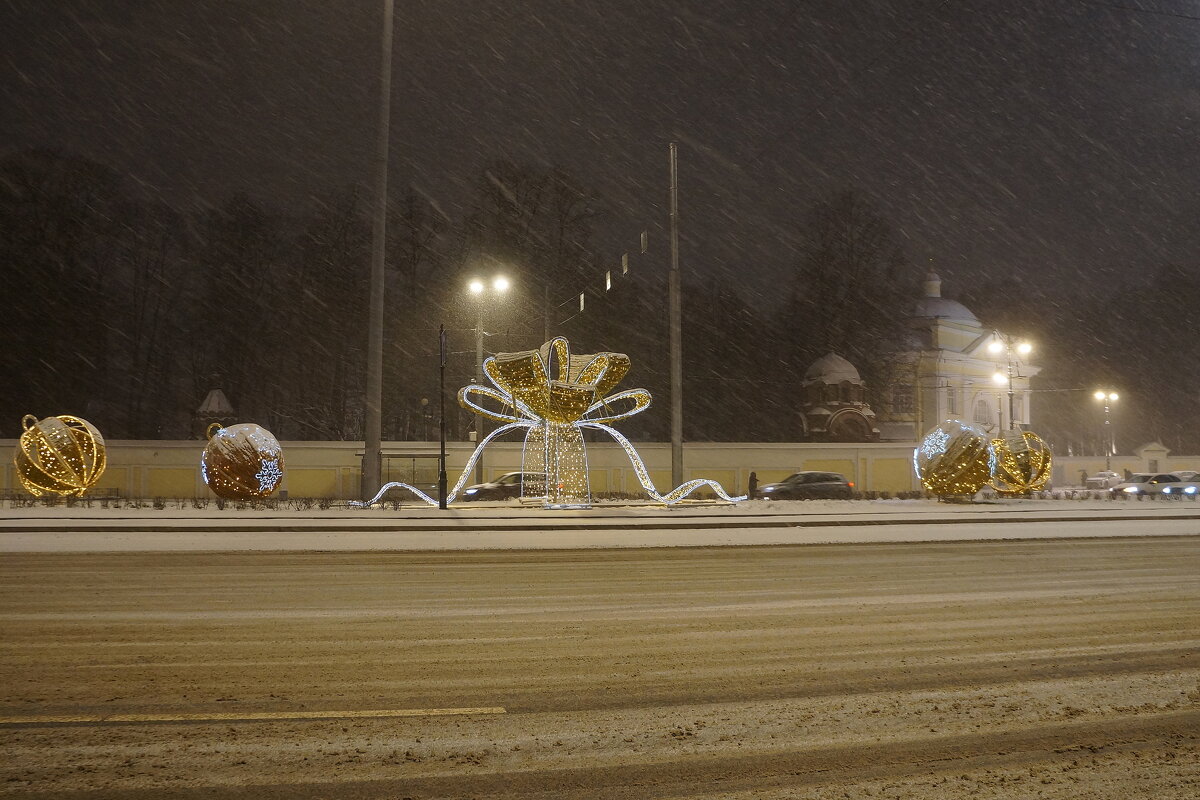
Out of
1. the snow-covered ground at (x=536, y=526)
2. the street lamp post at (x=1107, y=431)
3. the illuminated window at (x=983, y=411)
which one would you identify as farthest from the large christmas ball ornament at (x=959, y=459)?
the illuminated window at (x=983, y=411)

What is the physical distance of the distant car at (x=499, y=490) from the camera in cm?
3441

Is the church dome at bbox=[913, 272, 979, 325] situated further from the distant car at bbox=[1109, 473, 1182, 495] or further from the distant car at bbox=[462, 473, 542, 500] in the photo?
the distant car at bbox=[462, 473, 542, 500]

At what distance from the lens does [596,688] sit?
259 inches

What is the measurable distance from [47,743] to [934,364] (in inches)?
2402

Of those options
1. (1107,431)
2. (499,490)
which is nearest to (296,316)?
(499,490)

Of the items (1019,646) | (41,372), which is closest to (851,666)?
(1019,646)

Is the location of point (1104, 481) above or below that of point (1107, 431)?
below

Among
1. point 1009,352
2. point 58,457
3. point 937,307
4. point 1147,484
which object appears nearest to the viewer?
point 58,457

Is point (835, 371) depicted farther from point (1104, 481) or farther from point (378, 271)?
point (378, 271)

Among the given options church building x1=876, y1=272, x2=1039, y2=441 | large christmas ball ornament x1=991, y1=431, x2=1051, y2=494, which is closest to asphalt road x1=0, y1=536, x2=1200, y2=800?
large christmas ball ornament x1=991, y1=431, x2=1051, y2=494

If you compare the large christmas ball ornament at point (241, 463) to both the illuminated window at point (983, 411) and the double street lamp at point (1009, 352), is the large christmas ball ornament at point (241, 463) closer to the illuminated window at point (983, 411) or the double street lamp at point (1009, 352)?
the double street lamp at point (1009, 352)

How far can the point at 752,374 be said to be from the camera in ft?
205

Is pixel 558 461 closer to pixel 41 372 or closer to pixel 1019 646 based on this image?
pixel 1019 646

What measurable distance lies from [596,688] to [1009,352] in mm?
Result: 53490
